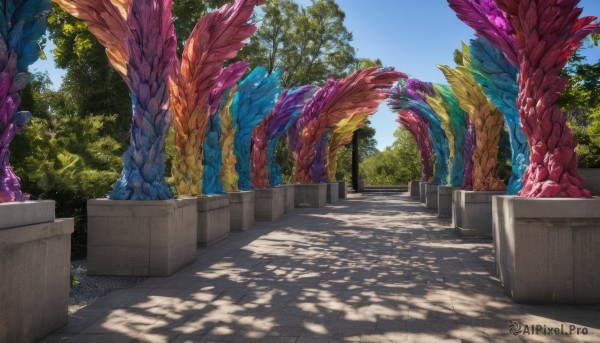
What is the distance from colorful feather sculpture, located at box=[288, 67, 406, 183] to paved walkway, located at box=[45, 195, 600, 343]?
1175 centimetres

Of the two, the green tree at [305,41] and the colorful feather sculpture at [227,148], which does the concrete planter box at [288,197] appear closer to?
the colorful feather sculpture at [227,148]

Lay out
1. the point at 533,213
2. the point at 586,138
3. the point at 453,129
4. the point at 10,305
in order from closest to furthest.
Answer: the point at 10,305, the point at 533,213, the point at 453,129, the point at 586,138

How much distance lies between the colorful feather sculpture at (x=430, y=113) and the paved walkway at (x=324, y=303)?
32.3 ft

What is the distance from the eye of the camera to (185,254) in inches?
272

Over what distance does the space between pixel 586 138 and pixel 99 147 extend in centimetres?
1406

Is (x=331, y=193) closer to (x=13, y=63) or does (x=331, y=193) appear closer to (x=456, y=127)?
(x=456, y=127)

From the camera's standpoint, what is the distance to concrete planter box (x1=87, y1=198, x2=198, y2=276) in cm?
625

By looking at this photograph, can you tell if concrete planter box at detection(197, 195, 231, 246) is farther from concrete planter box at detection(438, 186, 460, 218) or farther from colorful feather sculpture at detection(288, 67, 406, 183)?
colorful feather sculpture at detection(288, 67, 406, 183)

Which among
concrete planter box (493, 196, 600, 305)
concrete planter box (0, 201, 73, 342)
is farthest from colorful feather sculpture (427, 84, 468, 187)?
concrete planter box (0, 201, 73, 342)

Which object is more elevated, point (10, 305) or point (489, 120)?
point (489, 120)

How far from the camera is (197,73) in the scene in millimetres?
8586

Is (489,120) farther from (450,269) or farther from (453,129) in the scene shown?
(450,269)

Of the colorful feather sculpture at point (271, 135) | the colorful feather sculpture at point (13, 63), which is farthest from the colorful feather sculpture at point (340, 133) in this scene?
the colorful feather sculpture at point (13, 63)

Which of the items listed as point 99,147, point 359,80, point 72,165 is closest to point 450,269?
point 72,165
